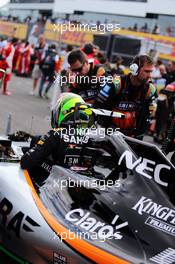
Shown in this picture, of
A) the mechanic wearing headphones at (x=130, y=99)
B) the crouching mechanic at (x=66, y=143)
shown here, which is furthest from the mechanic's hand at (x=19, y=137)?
the crouching mechanic at (x=66, y=143)

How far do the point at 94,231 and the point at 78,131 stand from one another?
91 cm

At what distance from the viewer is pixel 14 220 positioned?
347 cm

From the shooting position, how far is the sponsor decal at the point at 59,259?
2.98 metres

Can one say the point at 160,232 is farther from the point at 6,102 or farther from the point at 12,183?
the point at 6,102

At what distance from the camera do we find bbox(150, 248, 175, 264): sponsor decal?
8.91 feet

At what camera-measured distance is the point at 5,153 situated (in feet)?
14.1

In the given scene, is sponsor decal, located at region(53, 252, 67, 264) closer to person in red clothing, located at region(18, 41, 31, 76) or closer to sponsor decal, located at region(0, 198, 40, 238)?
sponsor decal, located at region(0, 198, 40, 238)

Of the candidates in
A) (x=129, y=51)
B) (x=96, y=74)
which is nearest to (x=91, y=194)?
(x=96, y=74)

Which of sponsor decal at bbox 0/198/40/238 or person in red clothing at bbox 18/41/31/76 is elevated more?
person in red clothing at bbox 18/41/31/76

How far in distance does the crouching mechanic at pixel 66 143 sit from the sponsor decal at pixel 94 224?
0.56 metres

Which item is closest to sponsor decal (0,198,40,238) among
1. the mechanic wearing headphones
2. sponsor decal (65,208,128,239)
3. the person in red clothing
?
sponsor decal (65,208,128,239)

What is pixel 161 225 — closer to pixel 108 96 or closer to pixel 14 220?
pixel 14 220

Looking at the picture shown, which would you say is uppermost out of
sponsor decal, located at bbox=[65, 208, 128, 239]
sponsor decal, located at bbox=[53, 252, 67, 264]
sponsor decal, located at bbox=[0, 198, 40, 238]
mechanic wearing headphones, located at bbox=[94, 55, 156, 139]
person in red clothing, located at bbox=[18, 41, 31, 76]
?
person in red clothing, located at bbox=[18, 41, 31, 76]

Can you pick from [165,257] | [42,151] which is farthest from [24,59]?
[165,257]
